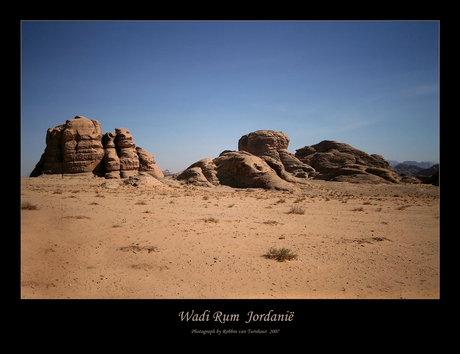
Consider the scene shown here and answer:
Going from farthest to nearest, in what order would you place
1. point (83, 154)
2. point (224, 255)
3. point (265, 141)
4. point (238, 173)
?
1. point (265, 141)
2. point (83, 154)
3. point (238, 173)
4. point (224, 255)

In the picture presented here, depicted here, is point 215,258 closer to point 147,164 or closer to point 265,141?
point 147,164

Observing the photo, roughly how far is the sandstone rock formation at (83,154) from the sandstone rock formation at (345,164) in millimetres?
33721

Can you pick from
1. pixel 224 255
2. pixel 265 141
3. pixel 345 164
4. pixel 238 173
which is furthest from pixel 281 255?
pixel 265 141

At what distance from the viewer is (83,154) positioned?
3603cm

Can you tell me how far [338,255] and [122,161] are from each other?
3634 cm

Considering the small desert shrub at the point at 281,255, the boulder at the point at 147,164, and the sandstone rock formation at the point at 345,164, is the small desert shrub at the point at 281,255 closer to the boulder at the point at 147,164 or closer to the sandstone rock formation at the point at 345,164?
the boulder at the point at 147,164

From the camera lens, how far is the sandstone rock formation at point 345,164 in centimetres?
4388

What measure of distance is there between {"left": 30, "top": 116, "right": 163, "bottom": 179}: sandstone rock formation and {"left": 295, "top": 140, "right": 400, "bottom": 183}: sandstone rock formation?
111 feet

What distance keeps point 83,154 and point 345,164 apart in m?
44.3

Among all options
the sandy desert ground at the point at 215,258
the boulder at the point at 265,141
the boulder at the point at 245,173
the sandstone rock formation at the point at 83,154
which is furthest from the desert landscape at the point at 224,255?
the boulder at the point at 265,141

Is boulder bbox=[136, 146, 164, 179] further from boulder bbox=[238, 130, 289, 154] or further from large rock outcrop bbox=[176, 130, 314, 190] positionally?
boulder bbox=[238, 130, 289, 154]
